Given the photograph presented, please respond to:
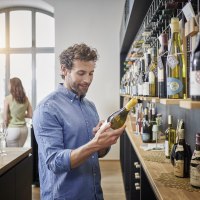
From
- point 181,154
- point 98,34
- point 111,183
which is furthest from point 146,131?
point 98,34

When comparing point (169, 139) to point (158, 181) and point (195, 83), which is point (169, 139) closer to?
point (158, 181)

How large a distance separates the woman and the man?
8.69ft

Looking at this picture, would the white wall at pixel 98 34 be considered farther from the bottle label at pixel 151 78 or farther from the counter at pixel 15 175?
the bottle label at pixel 151 78

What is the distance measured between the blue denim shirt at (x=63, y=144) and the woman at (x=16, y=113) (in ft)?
8.69

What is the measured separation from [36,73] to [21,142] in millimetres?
2540

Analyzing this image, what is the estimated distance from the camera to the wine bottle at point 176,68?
1.22 m

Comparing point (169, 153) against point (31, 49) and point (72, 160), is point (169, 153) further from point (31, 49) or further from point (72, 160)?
point (31, 49)

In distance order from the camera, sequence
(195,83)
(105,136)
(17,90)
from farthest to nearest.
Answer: (17,90) → (105,136) → (195,83)

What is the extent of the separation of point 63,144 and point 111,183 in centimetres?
283

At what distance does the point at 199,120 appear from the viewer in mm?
1641

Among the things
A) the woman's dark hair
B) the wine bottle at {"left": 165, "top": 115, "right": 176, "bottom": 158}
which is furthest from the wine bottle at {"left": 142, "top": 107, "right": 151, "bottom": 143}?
the woman's dark hair

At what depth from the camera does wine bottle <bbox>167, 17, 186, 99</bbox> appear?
122 centimetres

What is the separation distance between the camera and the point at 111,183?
401cm

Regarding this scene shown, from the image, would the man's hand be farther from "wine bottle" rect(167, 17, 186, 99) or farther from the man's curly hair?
the man's curly hair
